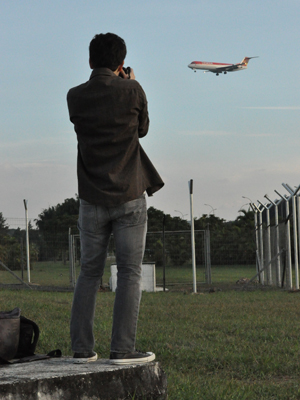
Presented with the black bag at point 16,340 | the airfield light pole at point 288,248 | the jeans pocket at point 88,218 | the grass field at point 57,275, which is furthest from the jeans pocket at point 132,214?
the grass field at point 57,275

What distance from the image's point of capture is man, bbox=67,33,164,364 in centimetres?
315

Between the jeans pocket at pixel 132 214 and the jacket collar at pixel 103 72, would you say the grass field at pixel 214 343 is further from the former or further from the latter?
the jacket collar at pixel 103 72

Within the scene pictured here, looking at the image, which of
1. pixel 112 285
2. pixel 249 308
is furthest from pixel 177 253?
pixel 249 308

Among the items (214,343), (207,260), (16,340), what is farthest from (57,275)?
(16,340)

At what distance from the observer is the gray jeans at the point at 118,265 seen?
3.14 meters

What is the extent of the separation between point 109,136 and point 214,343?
3.10 m

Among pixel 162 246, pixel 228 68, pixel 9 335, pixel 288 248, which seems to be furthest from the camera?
pixel 228 68

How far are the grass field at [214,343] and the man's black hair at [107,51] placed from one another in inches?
75.3

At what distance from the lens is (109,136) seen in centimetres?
317

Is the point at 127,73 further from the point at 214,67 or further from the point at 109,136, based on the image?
the point at 214,67

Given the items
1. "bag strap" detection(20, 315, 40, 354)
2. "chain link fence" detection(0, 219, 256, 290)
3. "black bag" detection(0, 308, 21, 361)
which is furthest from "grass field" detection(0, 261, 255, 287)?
"black bag" detection(0, 308, 21, 361)

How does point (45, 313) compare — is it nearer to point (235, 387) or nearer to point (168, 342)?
point (168, 342)

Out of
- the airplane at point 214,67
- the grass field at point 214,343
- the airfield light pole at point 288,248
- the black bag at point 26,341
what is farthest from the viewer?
the airplane at point 214,67

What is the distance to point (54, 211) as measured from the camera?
154ft
